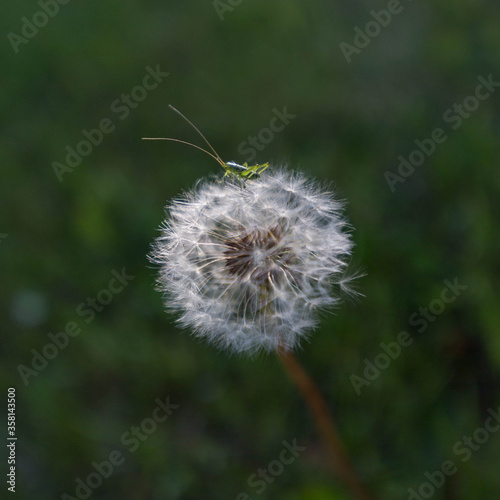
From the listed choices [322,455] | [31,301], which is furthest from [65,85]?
[322,455]

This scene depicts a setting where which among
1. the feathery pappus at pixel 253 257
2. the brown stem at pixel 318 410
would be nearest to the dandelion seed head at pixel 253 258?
the feathery pappus at pixel 253 257

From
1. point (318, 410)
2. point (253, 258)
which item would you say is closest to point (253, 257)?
point (253, 258)

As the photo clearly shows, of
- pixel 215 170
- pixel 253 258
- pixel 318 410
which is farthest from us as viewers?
pixel 215 170

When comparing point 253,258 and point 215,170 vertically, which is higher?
point 215,170

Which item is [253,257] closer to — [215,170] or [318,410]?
[318,410]

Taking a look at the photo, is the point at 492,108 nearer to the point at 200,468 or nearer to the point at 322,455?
the point at 322,455

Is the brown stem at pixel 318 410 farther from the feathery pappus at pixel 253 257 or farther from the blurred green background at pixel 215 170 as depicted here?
the blurred green background at pixel 215 170

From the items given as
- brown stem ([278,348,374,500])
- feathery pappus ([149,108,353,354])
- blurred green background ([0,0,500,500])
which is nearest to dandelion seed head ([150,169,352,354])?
feathery pappus ([149,108,353,354])
